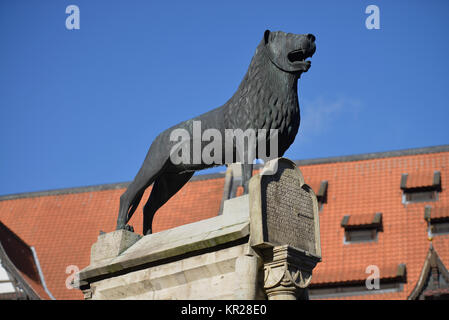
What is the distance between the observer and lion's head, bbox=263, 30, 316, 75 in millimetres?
9523

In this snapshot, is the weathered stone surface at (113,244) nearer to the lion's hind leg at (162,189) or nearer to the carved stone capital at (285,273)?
the lion's hind leg at (162,189)

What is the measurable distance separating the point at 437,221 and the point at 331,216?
11.4ft

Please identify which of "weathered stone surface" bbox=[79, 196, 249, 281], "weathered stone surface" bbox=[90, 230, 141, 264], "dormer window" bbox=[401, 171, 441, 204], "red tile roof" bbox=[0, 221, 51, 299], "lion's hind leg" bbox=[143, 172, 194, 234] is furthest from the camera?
"dormer window" bbox=[401, 171, 441, 204]

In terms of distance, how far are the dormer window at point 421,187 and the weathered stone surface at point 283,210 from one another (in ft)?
59.6

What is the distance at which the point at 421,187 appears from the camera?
87.6 ft

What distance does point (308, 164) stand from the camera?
29.8 m

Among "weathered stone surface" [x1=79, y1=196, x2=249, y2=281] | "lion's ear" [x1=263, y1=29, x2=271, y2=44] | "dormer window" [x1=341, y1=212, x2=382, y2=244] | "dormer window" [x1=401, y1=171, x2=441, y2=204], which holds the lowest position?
"weathered stone surface" [x1=79, y1=196, x2=249, y2=281]

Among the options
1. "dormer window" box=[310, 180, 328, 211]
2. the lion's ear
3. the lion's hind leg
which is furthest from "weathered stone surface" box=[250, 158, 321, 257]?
"dormer window" box=[310, 180, 328, 211]

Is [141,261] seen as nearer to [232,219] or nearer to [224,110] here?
[232,219]

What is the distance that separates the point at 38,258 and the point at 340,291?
404 inches

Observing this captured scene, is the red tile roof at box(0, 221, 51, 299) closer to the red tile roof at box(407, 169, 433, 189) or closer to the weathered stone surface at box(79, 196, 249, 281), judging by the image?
the red tile roof at box(407, 169, 433, 189)

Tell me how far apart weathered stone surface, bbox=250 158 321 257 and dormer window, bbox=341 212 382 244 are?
1728 cm

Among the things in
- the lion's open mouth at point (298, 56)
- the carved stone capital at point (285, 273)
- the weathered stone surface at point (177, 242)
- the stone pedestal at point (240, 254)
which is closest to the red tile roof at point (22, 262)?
the weathered stone surface at point (177, 242)

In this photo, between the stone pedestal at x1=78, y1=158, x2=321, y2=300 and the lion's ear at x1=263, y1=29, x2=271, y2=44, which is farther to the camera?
the lion's ear at x1=263, y1=29, x2=271, y2=44
